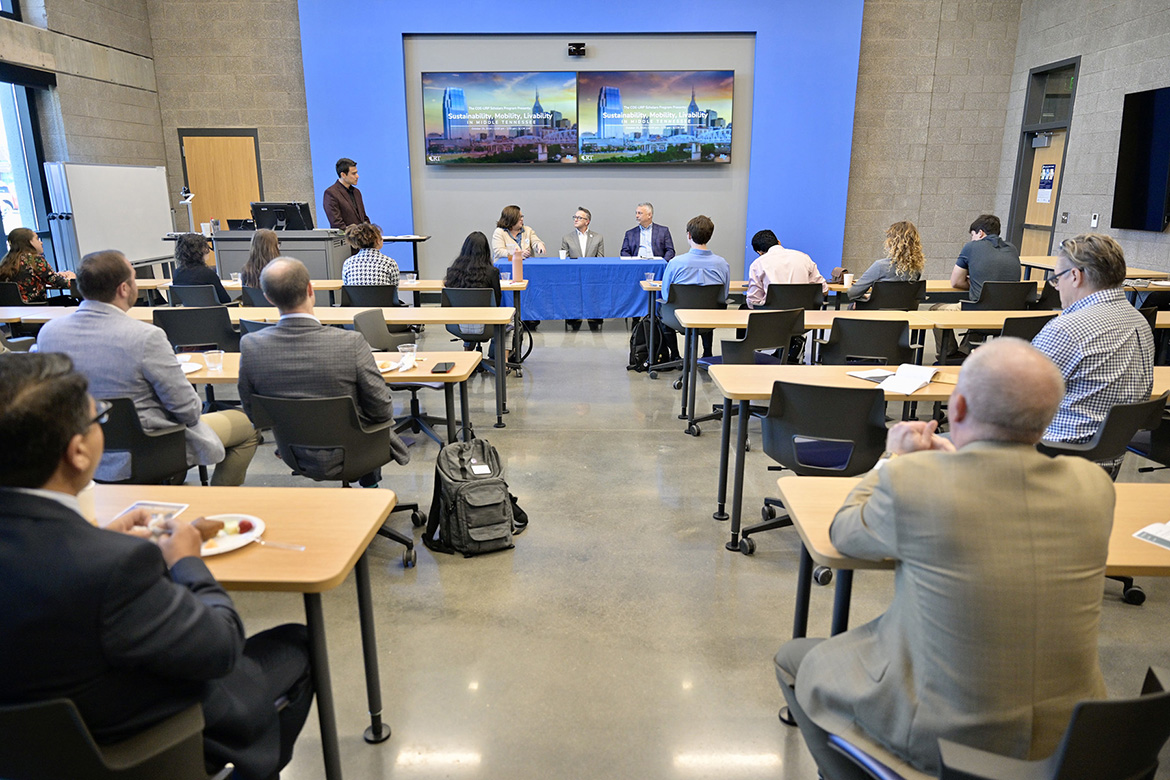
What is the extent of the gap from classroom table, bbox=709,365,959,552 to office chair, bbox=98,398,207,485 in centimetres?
211

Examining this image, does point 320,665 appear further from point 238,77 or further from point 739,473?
point 238,77

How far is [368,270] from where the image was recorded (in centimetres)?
561

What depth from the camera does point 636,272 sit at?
7.28 m

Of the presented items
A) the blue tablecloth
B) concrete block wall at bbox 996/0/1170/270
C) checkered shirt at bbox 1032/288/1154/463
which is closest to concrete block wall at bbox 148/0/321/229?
the blue tablecloth

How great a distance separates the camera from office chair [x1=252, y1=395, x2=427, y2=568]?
283 centimetres

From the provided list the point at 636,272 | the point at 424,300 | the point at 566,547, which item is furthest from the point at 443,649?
the point at 424,300

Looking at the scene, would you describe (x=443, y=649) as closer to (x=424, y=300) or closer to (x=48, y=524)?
(x=48, y=524)

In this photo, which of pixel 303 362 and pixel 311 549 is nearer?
pixel 311 549

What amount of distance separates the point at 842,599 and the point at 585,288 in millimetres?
5656

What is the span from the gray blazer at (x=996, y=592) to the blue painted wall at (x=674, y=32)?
846 centimetres

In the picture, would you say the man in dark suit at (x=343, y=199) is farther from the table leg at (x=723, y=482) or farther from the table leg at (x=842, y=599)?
the table leg at (x=842, y=599)

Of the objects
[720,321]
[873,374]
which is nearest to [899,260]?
[720,321]

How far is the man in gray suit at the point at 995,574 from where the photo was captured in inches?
49.0

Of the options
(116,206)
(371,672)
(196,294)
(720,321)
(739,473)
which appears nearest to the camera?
(371,672)
